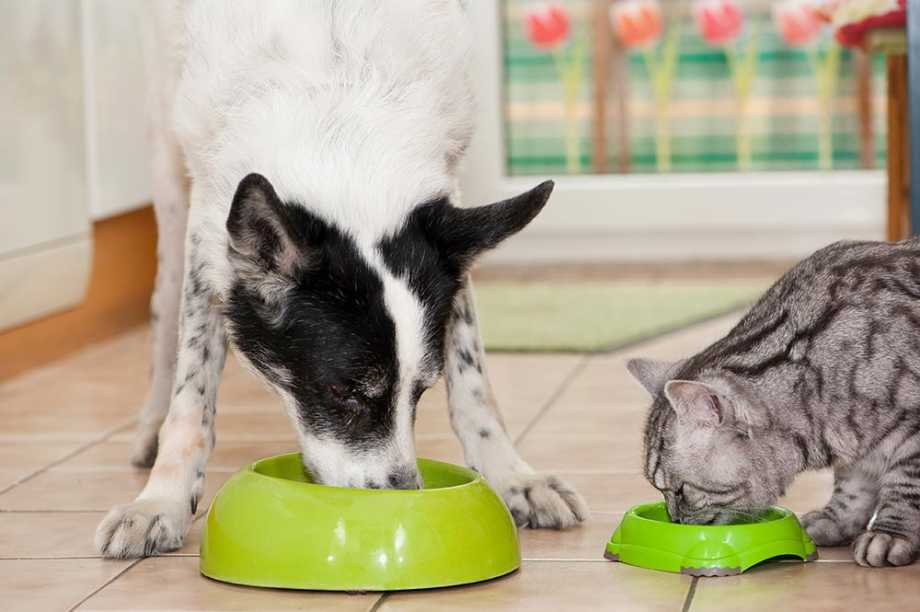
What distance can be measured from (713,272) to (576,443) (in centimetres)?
332

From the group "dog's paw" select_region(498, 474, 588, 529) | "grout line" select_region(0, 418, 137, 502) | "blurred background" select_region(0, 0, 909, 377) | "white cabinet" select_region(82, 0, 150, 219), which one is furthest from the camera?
"blurred background" select_region(0, 0, 909, 377)

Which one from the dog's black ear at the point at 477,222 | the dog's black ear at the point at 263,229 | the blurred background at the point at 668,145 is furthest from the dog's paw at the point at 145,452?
the blurred background at the point at 668,145

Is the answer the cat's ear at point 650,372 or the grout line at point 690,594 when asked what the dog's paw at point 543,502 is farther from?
the grout line at point 690,594

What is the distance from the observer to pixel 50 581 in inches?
98.6

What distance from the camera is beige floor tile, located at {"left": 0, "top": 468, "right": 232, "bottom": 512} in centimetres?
304

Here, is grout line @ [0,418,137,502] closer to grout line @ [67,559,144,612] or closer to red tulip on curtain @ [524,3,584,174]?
grout line @ [67,559,144,612]

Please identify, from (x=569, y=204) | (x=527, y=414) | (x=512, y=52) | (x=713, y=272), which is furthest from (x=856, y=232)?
(x=527, y=414)

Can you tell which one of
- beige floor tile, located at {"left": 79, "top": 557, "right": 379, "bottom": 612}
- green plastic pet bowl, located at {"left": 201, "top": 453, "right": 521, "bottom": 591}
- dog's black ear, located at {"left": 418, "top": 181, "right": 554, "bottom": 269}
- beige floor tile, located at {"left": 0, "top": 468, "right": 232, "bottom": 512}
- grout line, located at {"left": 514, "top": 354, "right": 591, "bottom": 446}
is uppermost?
dog's black ear, located at {"left": 418, "top": 181, "right": 554, "bottom": 269}

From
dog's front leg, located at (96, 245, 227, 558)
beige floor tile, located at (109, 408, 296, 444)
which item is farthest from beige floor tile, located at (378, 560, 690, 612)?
beige floor tile, located at (109, 408, 296, 444)

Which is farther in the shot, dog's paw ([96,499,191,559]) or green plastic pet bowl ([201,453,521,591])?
dog's paw ([96,499,191,559])

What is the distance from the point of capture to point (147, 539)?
2.66 m

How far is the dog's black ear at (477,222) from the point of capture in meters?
2.52

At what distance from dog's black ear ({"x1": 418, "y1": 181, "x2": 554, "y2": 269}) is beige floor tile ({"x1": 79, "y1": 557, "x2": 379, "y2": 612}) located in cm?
58

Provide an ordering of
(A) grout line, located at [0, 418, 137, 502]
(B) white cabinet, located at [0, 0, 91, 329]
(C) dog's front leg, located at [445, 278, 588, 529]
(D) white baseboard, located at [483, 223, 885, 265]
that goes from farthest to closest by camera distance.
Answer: (D) white baseboard, located at [483, 223, 885, 265] → (B) white cabinet, located at [0, 0, 91, 329] → (A) grout line, located at [0, 418, 137, 502] → (C) dog's front leg, located at [445, 278, 588, 529]
